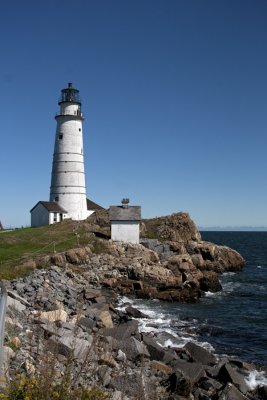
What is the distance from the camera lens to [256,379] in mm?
15273

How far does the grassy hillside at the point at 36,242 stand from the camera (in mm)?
Answer: 28706

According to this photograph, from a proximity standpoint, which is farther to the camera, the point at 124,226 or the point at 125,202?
the point at 125,202

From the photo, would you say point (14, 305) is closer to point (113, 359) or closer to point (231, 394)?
point (113, 359)

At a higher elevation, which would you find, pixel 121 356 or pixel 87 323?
pixel 87 323

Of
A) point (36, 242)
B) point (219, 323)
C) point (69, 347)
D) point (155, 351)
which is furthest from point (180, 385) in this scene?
point (36, 242)

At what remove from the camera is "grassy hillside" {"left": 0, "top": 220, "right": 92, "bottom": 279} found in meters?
28.7

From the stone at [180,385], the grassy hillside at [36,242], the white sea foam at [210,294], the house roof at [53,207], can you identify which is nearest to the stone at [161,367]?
the stone at [180,385]

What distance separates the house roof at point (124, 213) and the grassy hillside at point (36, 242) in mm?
3292

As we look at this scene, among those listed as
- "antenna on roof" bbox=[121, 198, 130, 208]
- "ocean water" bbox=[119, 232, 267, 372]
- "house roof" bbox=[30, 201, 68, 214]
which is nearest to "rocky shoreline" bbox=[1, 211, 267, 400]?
"ocean water" bbox=[119, 232, 267, 372]

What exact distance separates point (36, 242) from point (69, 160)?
13882mm

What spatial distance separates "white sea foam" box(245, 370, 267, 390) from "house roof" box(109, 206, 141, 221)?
87.2 ft

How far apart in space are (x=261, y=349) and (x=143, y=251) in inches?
775

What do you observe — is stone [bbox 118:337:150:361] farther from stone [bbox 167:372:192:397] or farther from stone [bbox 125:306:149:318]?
stone [bbox 125:306:149:318]

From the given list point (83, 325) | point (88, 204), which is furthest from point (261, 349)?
point (88, 204)
